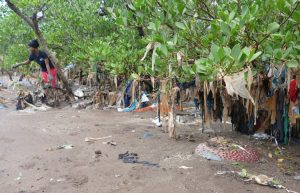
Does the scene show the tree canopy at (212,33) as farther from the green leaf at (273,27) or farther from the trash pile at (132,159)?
the trash pile at (132,159)

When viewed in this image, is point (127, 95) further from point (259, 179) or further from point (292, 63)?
point (292, 63)

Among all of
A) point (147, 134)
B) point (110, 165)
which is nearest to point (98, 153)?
point (110, 165)

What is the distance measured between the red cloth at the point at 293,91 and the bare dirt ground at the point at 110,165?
821mm

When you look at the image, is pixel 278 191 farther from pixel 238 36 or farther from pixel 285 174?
pixel 238 36

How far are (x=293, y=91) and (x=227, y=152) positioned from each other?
1156 millimetres

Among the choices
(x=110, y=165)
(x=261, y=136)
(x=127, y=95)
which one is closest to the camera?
(x=110, y=165)

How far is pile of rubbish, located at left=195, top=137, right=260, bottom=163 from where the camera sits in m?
4.58

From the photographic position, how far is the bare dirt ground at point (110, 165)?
3892 millimetres

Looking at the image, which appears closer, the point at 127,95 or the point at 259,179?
the point at 259,179

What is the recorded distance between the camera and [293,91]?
4707 mm

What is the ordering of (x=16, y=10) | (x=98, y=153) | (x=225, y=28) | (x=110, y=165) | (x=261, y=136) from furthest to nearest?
(x=16, y=10) < (x=261, y=136) < (x=98, y=153) < (x=110, y=165) < (x=225, y=28)

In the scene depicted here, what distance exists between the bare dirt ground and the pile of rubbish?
0.12 metres

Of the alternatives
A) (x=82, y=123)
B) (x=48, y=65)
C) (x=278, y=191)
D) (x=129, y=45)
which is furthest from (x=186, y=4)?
(x=48, y=65)

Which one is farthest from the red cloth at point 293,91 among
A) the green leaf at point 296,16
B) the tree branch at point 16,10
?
the tree branch at point 16,10
